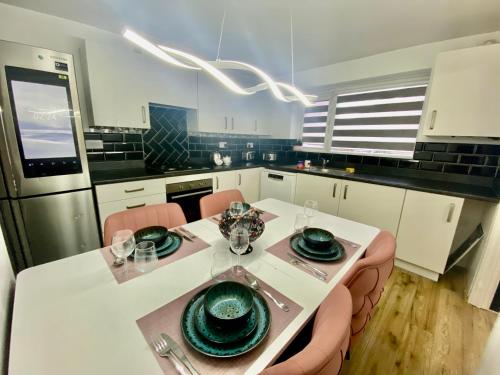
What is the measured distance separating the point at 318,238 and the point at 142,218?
3.32 ft

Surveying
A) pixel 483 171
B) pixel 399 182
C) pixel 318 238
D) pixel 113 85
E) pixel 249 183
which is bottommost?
pixel 249 183

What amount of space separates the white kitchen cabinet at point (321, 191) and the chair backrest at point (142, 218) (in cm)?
174

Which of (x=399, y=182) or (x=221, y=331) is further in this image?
(x=399, y=182)

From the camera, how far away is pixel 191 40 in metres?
2.12

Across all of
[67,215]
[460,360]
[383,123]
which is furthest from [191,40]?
[460,360]

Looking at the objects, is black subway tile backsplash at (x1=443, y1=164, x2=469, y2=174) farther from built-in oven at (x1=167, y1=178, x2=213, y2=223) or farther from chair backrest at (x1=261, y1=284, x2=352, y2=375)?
built-in oven at (x1=167, y1=178, x2=213, y2=223)

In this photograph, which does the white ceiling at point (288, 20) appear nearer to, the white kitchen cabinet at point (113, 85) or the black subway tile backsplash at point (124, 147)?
the white kitchen cabinet at point (113, 85)

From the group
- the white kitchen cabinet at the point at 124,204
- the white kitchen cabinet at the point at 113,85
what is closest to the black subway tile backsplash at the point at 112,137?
the white kitchen cabinet at the point at 113,85

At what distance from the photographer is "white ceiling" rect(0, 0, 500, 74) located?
1.54 metres

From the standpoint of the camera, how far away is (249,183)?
9.86ft

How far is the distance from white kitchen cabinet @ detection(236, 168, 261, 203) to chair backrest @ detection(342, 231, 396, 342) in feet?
6.69

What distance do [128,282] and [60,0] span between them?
6.94ft

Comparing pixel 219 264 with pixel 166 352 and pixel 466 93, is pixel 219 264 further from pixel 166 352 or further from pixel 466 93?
pixel 466 93

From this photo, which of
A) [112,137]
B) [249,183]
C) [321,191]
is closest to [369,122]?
[321,191]
